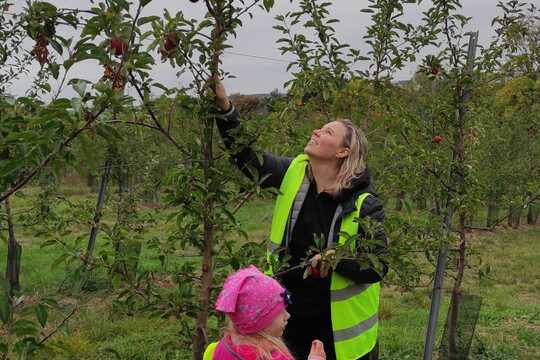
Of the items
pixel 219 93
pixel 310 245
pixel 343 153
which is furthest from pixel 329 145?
pixel 219 93

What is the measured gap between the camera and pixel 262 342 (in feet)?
5.59

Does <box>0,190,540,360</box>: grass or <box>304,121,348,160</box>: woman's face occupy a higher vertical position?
<box>304,121,348,160</box>: woman's face

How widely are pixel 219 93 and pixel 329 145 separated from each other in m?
0.55

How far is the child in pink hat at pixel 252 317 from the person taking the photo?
5.44ft

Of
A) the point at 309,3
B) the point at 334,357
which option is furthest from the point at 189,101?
the point at 309,3

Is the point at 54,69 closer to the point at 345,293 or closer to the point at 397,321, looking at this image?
the point at 345,293

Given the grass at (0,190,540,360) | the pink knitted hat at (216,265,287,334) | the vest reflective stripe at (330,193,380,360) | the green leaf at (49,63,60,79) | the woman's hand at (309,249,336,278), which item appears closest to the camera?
the green leaf at (49,63,60,79)

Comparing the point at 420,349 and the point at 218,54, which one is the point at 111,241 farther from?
the point at 420,349

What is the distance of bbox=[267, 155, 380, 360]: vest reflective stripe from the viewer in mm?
2176

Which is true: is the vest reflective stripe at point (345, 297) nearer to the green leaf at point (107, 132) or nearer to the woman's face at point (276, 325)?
the woman's face at point (276, 325)

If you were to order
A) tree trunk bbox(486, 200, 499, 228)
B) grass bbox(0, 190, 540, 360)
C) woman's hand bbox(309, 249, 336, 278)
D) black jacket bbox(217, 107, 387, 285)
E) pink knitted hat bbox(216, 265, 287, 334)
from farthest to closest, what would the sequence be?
grass bbox(0, 190, 540, 360) < tree trunk bbox(486, 200, 499, 228) < black jacket bbox(217, 107, 387, 285) < woman's hand bbox(309, 249, 336, 278) < pink knitted hat bbox(216, 265, 287, 334)

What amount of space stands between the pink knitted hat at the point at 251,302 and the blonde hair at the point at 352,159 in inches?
25.8

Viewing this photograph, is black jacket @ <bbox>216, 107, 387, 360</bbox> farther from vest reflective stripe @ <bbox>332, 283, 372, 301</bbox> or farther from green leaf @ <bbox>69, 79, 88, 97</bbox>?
green leaf @ <bbox>69, 79, 88, 97</bbox>

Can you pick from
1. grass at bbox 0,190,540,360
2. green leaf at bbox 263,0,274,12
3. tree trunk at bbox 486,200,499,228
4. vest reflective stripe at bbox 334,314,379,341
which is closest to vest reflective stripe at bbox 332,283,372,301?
vest reflective stripe at bbox 334,314,379,341
